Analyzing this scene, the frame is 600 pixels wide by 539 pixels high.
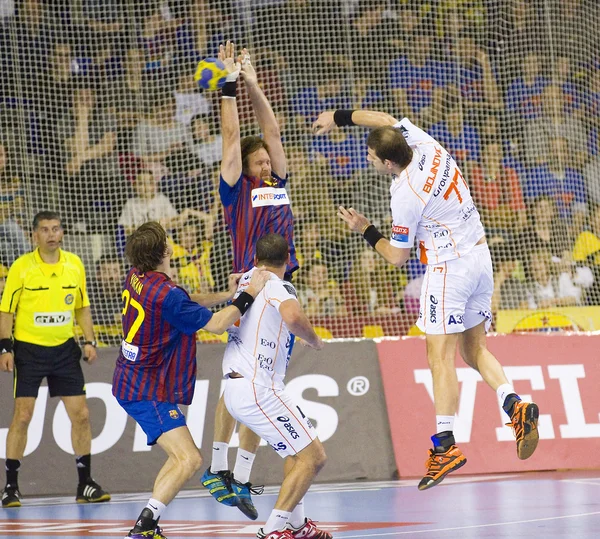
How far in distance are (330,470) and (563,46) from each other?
20.2 ft

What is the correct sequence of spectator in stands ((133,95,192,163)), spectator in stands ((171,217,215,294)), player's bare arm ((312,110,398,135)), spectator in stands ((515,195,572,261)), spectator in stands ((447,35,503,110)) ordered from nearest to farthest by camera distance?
player's bare arm ((312,110,398,135)) → spectator in stands ((171,217,215,294)) → spectator in stands ((515,195,572,261)) → spectator in stands ((133,95,192,163)) → spectator in stands ((447,35,503,110))

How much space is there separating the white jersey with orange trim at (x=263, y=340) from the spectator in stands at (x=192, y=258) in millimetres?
4646

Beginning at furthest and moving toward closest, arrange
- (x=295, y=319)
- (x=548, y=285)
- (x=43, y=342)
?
(x=548, y=285) < (x=43, y=342) < (x=295, y=319)

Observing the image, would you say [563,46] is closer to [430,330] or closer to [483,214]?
[483,214]

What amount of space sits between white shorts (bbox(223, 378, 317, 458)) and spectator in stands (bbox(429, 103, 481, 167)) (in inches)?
269

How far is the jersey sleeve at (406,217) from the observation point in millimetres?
6438

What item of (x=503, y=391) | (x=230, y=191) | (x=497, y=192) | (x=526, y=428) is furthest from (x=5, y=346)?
(x=497, y=192)

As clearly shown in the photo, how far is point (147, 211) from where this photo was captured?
36.8 ft

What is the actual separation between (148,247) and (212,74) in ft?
4.94

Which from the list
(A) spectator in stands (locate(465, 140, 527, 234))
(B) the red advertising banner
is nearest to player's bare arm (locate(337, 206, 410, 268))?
(B) the red advertising banner

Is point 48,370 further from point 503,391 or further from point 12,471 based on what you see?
point 503,391

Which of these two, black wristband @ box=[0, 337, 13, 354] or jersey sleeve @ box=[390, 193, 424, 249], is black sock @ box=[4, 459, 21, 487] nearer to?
black wristband @ box=[0, 337, 13, 354]

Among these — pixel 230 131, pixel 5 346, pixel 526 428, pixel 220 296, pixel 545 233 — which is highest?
pixel 545 233

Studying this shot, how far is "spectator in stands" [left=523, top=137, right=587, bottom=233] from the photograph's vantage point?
38.5 feet
